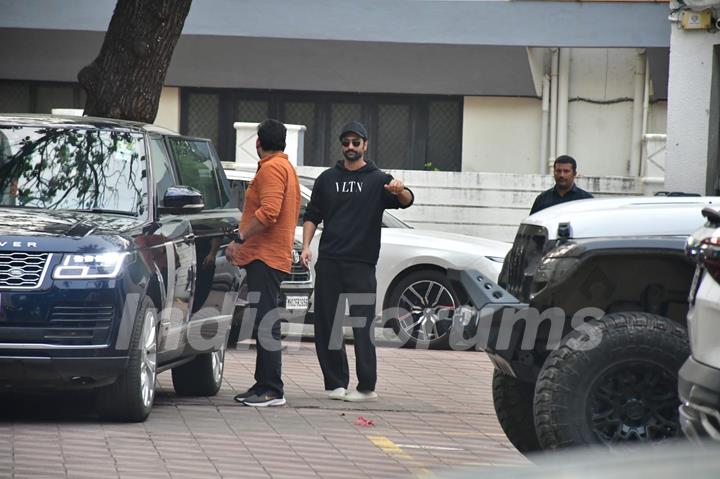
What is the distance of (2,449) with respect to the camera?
7.50 metres

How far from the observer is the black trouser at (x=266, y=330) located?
31.9ft

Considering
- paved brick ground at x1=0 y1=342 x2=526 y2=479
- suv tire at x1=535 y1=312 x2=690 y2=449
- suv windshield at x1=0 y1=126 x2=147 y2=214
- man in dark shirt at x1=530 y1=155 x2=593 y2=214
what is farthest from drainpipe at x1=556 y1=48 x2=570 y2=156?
suv tire at x1=535 y1=312 x2=690 y2=449

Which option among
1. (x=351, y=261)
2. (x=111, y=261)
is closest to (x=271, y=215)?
(x=351, y=261)

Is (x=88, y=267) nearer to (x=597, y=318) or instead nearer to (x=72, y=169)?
(x=72, y=169)

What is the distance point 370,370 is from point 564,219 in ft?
11.0

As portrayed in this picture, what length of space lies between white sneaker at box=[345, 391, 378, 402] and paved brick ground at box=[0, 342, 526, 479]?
13 centimetres

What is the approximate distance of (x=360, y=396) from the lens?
10070mm

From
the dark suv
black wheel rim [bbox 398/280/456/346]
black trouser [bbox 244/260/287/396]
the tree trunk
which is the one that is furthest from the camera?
black wheel rim [bbox 398/280/456/346]

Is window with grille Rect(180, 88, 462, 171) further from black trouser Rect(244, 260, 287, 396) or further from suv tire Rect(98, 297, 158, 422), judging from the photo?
suv tire Rect(98, 297, 158, 422)

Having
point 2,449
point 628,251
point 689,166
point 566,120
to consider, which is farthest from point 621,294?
point 566,120

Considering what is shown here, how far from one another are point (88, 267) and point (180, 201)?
40.4 inches

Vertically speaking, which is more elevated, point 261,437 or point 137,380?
point 137,380

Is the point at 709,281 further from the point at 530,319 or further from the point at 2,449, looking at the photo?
the point at 2,449

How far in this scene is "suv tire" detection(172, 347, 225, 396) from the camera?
996cm
